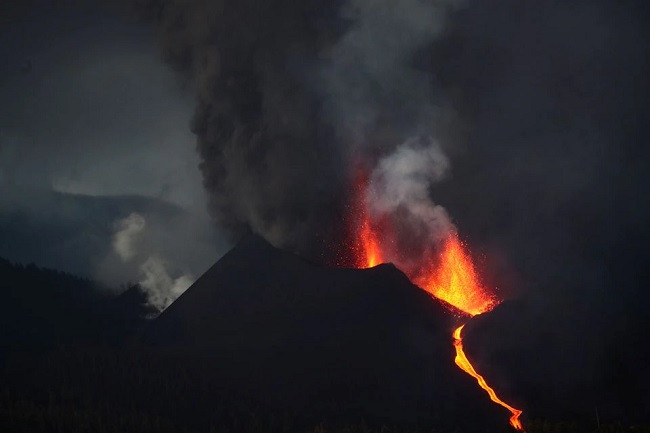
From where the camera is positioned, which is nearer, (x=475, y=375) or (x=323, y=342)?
(x=475, y=375)

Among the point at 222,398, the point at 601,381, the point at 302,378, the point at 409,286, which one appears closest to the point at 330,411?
the point at 302,378

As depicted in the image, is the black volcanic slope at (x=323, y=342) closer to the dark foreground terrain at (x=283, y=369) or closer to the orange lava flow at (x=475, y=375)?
the dark foreground terrain at (x=283, y=369)

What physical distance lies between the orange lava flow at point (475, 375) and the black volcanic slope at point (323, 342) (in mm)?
1286

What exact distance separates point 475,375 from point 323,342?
22355 millimetres

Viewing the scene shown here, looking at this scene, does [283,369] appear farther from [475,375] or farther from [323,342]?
[475,375]

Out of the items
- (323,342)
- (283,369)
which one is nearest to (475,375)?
(323,342)

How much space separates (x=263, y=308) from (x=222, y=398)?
18.0m

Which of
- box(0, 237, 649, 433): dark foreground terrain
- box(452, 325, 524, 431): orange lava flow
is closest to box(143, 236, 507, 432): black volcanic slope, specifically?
box(0, 237, 649, 433): dark foreground terrain

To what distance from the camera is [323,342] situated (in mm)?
112188

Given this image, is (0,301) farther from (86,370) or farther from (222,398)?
(222,398)

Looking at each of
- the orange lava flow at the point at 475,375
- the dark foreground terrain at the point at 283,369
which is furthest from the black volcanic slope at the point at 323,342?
the orange lava flow at the point at 475,375

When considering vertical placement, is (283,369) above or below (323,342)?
below

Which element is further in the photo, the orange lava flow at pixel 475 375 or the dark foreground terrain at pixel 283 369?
the dark foreground terrain at pixel 283 369

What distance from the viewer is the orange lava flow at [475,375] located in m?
94.1
